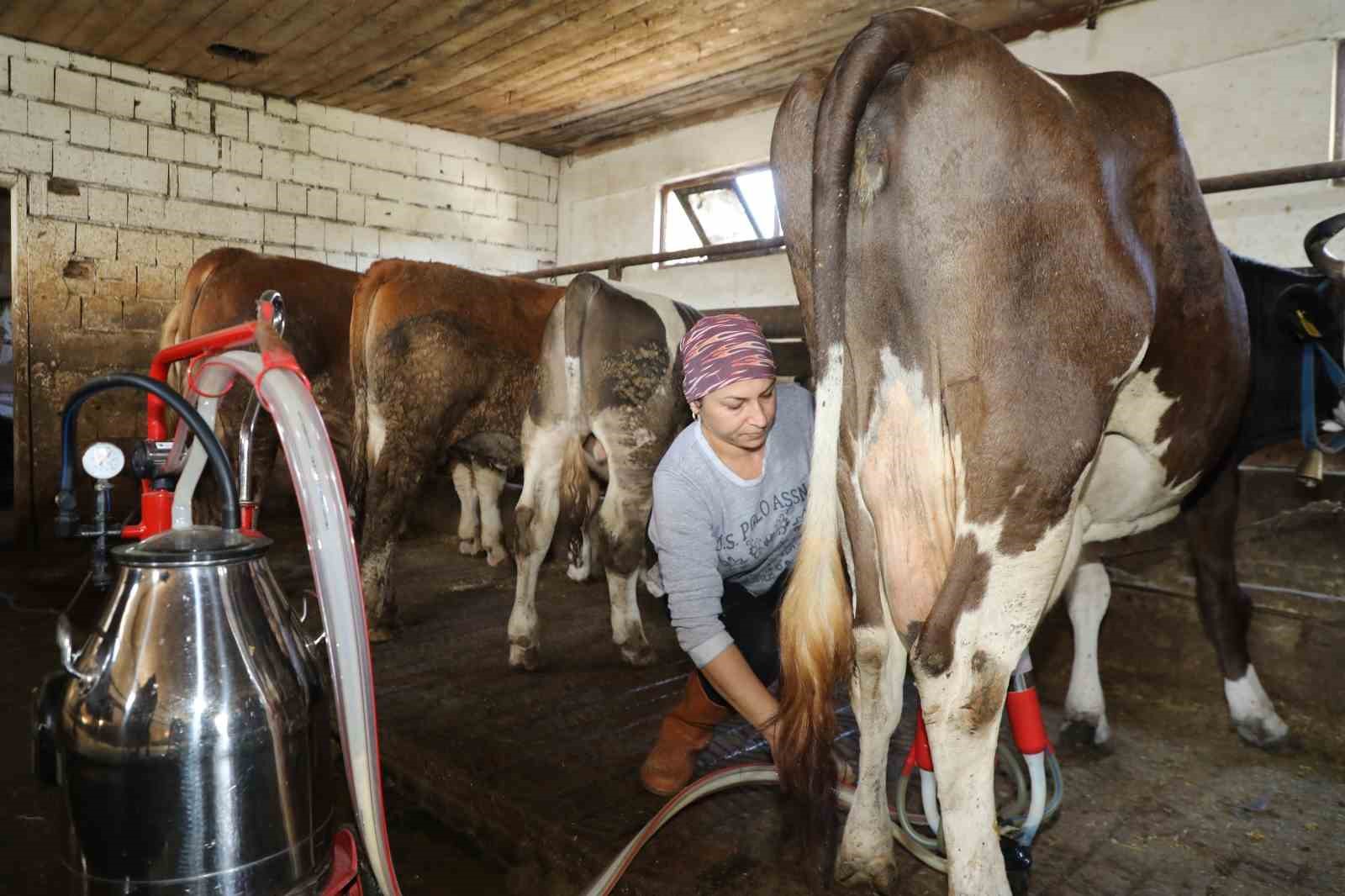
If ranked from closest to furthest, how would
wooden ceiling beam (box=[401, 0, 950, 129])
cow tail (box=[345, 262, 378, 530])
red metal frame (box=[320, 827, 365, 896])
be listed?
1. red metal frame (box=[320, 827, 365, 896])
2. cow tail (box=[345, 262, 378, 530])
3. wooden ceiling beam (box=[401, 0, 950, 129])

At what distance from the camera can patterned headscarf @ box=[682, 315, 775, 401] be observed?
1.94 meters

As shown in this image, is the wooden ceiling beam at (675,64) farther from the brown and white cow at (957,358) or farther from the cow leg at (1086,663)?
the brown and white cow at (957,358)

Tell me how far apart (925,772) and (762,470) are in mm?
804

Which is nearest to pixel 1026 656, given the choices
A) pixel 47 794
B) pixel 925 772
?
pixel 925 772

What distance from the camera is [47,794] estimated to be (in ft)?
7.93

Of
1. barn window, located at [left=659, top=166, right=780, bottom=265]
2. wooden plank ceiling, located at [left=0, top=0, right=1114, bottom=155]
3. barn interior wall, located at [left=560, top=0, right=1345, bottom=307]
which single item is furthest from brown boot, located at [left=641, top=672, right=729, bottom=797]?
barn window, located at [left=659, top=166, right=780, bottom=265]

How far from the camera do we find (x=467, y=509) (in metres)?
6.08

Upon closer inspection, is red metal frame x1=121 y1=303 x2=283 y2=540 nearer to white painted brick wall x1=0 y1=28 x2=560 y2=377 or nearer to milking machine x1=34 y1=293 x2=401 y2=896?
milking machine x1=34 y1=293 x2=401 y2=896

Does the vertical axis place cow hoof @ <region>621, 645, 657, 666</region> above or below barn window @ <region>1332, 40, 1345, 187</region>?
below

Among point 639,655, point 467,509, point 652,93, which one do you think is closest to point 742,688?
point 639,655

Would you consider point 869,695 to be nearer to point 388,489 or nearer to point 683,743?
point 683,743

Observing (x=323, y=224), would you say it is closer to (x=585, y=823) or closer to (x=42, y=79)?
(x=42, y=79)

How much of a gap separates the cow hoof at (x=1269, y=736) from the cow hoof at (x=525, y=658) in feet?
8.32

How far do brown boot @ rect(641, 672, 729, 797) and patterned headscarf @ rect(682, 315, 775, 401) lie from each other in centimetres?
88
